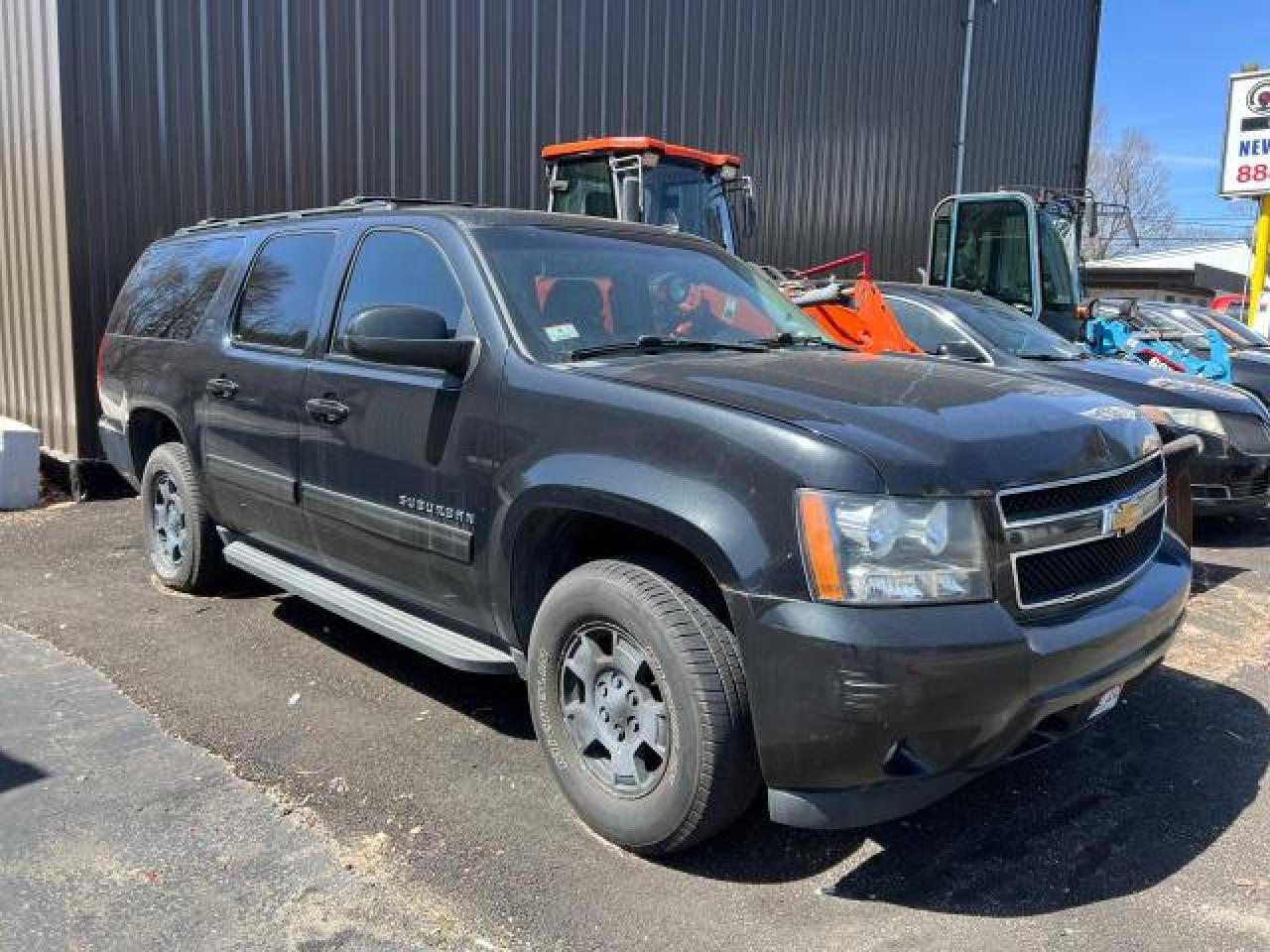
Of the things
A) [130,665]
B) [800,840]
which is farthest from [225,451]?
[800,840]

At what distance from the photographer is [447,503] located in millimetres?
3557

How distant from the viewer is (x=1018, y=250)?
11328mm

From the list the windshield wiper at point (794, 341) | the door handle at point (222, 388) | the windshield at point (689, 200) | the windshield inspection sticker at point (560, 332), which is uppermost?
the windshield at point (689, 200)

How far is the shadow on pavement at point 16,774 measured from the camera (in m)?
3.57

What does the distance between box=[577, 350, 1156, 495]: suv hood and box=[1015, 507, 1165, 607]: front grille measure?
22 centimetres

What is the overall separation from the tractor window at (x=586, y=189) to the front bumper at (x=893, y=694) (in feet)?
26.2

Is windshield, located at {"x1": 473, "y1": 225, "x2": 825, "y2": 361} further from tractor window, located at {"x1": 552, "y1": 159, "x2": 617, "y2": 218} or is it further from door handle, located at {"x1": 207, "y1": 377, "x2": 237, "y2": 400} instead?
tractor window, located at {"x1": 552, "y1": 159, "x2": 617, "y2": 218}

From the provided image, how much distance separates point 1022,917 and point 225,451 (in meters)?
3.80

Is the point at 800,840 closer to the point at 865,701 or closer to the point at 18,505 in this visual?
the point at 865,701

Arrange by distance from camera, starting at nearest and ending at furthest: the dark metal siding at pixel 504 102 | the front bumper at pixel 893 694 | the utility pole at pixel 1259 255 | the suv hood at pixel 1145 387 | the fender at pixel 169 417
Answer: the front bumper at pixel 893 694 < the fender at pixel 169 417 < the suv hood at pixel 1145 387 < the dark metal siding at pixel 504 102 < the utility pole at pixel 1259 255

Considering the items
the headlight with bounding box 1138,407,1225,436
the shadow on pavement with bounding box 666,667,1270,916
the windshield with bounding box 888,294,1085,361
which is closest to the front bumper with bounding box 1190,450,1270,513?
the headlight with bounding box 1138,407,1225,436

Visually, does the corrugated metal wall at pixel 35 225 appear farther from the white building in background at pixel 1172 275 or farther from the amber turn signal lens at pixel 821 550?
the white building in background at pixel 1172 275

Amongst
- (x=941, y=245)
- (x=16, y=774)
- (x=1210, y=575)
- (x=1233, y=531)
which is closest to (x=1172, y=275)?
(x=941, y=245)

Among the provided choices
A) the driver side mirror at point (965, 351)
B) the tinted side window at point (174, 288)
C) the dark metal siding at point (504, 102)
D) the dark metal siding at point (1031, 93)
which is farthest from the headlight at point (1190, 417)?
the dark metal siding at point (1031, 93)
